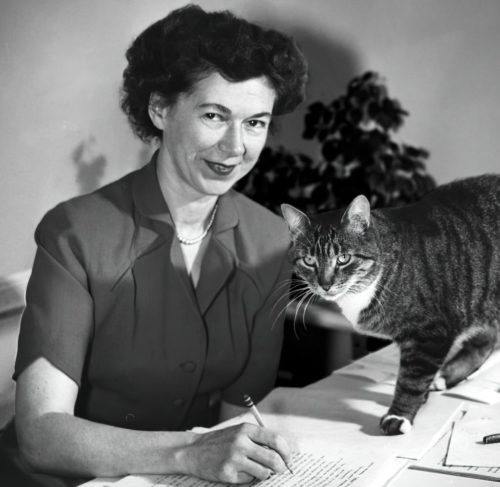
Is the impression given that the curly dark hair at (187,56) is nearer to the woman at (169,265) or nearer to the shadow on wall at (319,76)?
the woman at (169,265)

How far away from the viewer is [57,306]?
1.10m

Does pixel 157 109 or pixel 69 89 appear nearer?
pixel 69 89

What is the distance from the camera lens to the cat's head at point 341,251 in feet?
3.95

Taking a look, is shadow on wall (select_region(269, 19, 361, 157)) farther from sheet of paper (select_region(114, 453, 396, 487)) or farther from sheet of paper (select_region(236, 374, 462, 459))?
sheet of paper (select_region(114, 453, 396, 487))

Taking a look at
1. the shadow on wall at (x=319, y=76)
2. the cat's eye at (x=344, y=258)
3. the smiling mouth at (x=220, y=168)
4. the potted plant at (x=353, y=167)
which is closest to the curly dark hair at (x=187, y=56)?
the smiling mouth at (x=220, y=168)

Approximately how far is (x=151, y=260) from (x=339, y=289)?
338 millimetres

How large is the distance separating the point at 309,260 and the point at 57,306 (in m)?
0.44

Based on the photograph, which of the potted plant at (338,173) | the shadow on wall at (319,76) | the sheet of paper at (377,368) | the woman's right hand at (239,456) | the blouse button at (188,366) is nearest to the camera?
the woman's right hand at (239,456)

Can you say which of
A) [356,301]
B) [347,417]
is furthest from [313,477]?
[356,301]

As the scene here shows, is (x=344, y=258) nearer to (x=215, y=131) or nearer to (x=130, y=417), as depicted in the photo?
(x=215, y=131)

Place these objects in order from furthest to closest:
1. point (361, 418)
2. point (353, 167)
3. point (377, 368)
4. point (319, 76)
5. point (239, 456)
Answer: point (353, 167), point (319, 76), point (377, 368), point (361, 418), point (239, 456)

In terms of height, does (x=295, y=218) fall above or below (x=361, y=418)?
above

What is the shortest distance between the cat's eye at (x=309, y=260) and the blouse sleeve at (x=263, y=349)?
0.13 meters

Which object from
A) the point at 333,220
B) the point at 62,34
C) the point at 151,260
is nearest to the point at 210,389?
the point at 151,260
